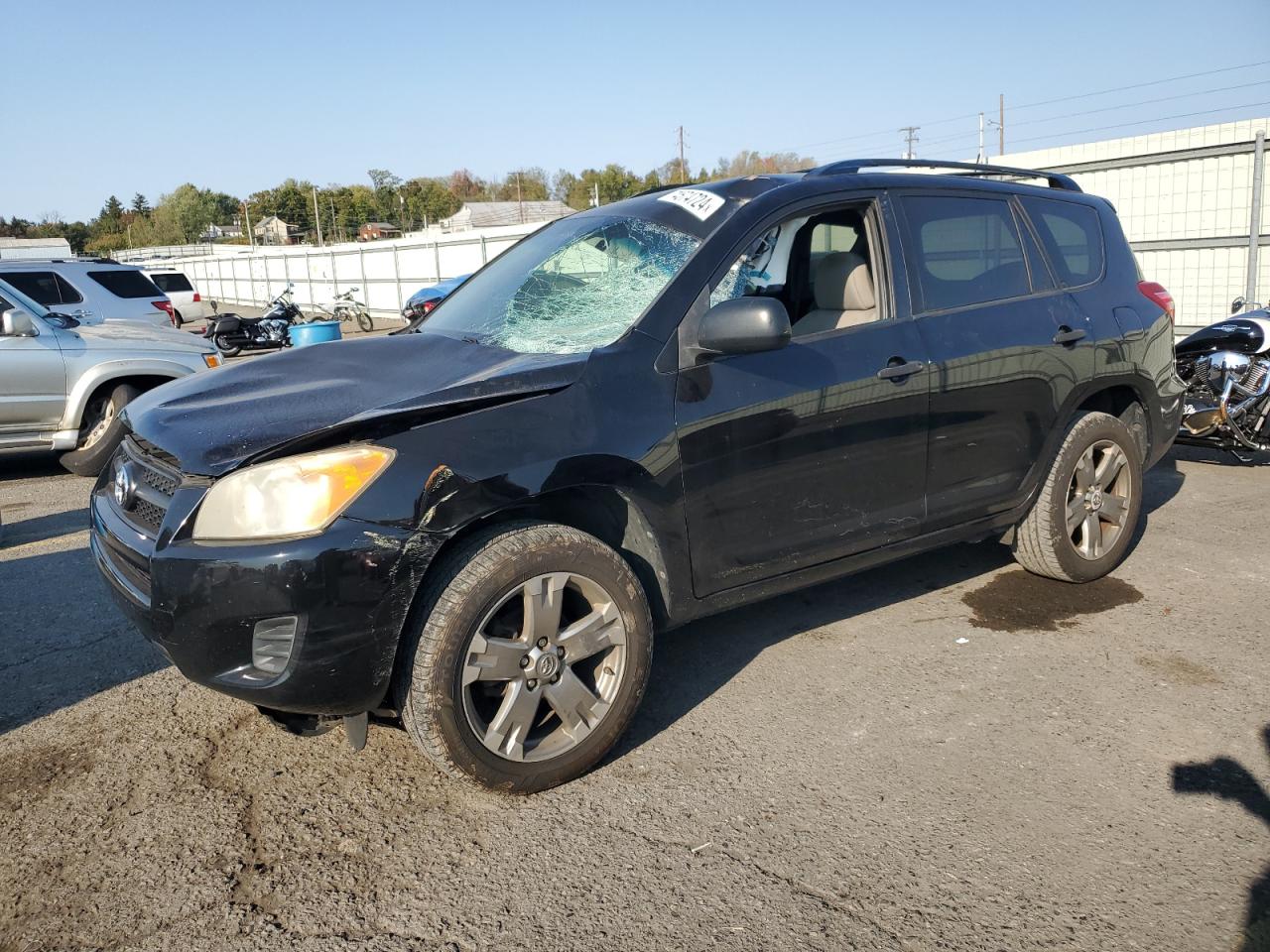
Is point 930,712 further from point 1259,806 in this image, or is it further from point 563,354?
point 563,354

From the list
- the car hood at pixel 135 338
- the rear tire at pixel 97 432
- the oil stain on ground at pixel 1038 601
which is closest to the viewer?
the oil stain on ground at pixel 1038 601

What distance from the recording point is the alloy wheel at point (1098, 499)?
4.66m

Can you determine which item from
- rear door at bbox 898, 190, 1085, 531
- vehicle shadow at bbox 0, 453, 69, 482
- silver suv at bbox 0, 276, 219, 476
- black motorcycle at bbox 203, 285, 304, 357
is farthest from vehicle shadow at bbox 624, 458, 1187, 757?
black motorcycle at bbox 203, 285, 304, 357

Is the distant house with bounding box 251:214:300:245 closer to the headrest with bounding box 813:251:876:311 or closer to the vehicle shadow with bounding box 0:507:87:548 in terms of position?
the vehicle shadow with bounding box 0:507:87:548

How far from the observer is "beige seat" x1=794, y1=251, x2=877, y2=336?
390 cm

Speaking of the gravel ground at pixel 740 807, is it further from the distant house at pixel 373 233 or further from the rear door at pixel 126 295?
the distant house at pixel 373 233

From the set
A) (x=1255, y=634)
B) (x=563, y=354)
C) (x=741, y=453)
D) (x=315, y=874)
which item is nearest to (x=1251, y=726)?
(x=1255, y=634)

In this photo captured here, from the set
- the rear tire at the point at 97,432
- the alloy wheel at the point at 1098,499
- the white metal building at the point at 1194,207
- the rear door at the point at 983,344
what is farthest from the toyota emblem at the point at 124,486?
the white metal building at the point at 1194,207

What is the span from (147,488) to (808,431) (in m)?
2.21

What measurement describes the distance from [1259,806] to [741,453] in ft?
6.14

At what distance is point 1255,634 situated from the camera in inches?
163

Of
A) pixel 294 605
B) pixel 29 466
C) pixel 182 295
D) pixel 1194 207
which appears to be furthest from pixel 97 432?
pixel 182 295

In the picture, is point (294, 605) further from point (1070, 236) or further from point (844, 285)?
point (1070, 236)

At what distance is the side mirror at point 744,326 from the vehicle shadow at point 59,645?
7.71 feet
